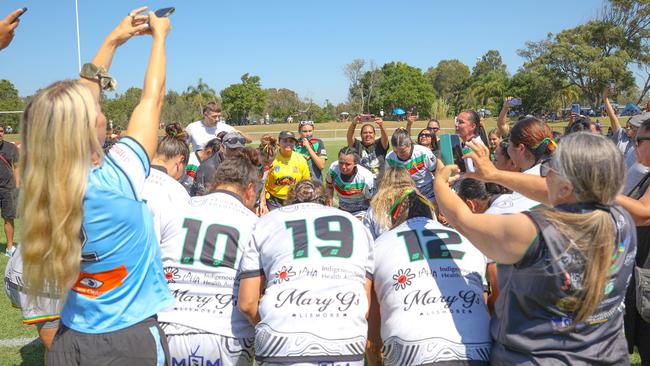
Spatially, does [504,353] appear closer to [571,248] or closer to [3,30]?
[571,248]

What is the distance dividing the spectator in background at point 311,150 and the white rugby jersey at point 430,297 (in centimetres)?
589

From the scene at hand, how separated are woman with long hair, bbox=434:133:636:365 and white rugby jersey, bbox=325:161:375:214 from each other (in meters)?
4.85

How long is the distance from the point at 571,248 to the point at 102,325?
81.4 inches

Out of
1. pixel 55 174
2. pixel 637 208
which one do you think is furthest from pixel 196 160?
pixel 637 208

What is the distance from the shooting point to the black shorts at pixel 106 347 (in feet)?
6.88

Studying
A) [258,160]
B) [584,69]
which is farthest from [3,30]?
[584,69]

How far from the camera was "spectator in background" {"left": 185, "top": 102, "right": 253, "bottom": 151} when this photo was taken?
8.98 metres

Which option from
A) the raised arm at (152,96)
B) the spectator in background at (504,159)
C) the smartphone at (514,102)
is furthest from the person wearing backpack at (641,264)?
the smartphone at (514,102)

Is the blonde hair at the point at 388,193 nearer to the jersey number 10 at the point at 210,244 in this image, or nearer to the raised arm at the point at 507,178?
the raised arm at the point at 507,178

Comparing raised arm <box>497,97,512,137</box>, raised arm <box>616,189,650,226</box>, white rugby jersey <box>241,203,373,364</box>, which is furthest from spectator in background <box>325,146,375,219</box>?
raised arm <box>616,189,650,226</box>

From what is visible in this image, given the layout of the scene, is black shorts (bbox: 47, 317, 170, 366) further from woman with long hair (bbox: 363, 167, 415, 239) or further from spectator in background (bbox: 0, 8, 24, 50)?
woman with long hair (bbox: 363, 167, 415, 239)

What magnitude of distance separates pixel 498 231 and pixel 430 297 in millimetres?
864

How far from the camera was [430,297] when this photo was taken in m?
2.85

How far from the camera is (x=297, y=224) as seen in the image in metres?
3.05
